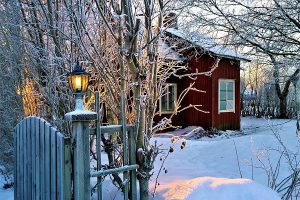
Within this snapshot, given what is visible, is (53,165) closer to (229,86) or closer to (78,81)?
(78,81)

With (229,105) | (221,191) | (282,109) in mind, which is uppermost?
(229,105)

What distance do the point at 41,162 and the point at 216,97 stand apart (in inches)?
548

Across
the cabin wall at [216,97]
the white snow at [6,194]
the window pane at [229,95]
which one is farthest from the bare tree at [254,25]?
the window pane at [229,95]

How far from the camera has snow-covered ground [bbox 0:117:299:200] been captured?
4062 millimetres

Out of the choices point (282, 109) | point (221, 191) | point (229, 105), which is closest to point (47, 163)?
point (221, 191)

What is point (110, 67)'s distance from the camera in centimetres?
438

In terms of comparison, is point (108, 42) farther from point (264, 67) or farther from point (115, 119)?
point (264, 67)

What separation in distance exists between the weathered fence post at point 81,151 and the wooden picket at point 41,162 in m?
0.10

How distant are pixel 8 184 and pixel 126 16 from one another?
493cm

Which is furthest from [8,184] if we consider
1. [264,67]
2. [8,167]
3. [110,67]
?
[264,67]

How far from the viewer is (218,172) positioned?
7359 mm

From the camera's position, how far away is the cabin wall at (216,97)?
1697 centimetres

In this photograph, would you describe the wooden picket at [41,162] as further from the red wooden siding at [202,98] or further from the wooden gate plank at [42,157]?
the red wooden siding at [202,98]

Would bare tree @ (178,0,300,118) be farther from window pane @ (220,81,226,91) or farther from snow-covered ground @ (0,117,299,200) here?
window pane @ (220,81,226,91)
